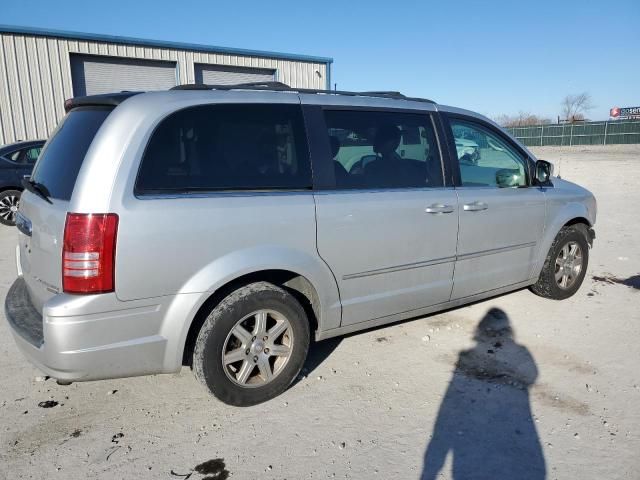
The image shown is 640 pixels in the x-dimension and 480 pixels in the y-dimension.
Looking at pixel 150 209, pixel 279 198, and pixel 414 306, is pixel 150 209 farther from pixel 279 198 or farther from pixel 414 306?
pixel 414 306

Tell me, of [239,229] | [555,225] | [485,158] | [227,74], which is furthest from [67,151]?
[227,74]

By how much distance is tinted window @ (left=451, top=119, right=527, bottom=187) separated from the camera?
4031mm

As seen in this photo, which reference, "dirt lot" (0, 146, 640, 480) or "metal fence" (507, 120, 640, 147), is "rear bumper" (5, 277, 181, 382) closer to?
"dirt lot" (0, 146, 640, 480)

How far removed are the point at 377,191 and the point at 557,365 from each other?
1.86 m

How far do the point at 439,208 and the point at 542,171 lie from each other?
4.82ft

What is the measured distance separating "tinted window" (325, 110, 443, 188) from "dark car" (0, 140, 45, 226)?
827 centimetres

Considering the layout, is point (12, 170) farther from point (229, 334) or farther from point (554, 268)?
point (554, 268)

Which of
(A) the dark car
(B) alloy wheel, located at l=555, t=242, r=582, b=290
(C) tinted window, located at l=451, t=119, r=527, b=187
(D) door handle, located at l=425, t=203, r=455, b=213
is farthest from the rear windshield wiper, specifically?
(A) the dark car

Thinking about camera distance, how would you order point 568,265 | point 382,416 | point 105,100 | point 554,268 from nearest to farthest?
point 105,100 < point 382,416 < point 554,268 < point 568,265

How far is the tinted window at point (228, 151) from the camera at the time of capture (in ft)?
8.77

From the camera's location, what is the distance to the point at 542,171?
448cm

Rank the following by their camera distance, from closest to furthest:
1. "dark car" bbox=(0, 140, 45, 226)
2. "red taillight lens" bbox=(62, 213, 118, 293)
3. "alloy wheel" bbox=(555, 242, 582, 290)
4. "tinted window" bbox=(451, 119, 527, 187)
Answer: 1. "red taillight lens" bbox=(62, 213, 118, 293)
2. "tinted window" bbox=(451, 119, 527, 187)
3. "alloy wheel" bbox=(555, 242, 582, 290)
4. "dark car" bbox=(0, 140, 45, 226)

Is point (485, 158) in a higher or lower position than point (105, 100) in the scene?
lower

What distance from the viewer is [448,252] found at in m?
3.78
